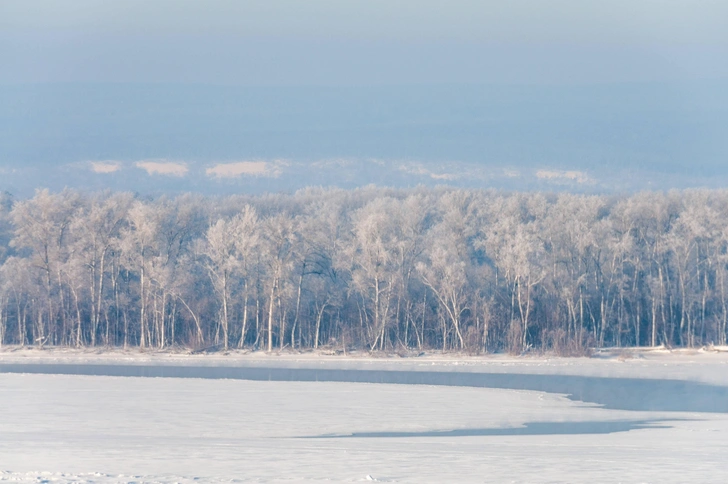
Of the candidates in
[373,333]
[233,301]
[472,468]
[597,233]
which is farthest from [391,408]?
[597,233]

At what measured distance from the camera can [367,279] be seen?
2168 inches

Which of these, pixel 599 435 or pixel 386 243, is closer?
pixel 599 435

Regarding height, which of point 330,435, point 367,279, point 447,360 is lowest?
point 447,360

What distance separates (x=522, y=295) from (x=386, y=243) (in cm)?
871

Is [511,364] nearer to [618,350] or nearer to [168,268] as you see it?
[618,350]

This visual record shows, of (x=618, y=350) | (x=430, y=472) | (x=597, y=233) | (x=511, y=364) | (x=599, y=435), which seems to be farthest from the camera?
(x=597, y=233)

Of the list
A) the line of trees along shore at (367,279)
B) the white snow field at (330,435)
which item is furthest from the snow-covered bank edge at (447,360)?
the white snow field at (330,435)

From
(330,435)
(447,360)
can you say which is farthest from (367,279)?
(330,435)

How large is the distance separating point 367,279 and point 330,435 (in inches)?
1355

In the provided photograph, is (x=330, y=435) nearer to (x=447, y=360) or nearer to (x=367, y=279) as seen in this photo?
(x=447, y=360)

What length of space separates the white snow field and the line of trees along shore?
21.1 m

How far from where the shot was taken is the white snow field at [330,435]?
15594 mm

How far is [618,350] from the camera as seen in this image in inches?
2004

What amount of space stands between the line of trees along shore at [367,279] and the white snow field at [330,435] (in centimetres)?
2109
